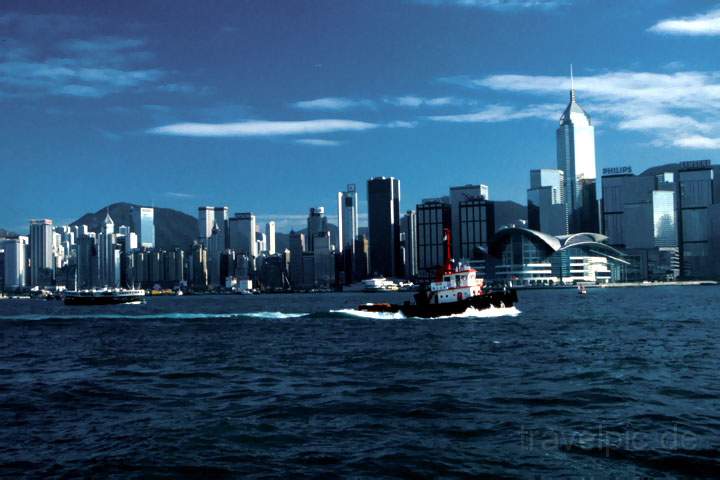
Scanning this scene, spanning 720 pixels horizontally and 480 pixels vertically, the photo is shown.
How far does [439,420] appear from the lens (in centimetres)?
2277

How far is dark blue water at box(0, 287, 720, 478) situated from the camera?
18234 mm

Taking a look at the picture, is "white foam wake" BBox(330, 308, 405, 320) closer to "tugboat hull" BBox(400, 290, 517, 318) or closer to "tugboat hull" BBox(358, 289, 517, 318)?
"tugboat hull" BBox(358, 289, 517, 318)

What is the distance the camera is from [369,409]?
24859 millimetres

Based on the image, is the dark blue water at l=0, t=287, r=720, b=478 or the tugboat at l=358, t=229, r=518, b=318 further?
the tugboat at l=358, t=229, r=518, b=318

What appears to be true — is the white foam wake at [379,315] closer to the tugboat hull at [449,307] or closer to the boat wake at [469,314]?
the boat wake at [469,314]

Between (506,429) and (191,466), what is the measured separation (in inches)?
348

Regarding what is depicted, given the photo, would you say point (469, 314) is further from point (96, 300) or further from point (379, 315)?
point (96, 300)

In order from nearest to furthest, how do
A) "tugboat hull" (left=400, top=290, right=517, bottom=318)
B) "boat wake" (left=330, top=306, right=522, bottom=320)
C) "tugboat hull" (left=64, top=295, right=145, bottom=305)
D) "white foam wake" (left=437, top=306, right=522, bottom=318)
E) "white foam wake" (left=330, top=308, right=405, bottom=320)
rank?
"tugboat hull" (left=400, top=290, right=517, bottom=318) < "white foam wake" (left=437, top=306, right=522, bottom=318) < "boat wake" (left=330, top=306, right=522, bottom=320) < "white foam wake" (left=330, top=308, right=405, bottom=320) < "tugboat hull" (left=64, top=295, right=145, bottom=305)

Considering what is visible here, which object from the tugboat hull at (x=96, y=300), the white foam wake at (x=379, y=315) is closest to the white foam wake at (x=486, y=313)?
the white foam wake at (x=379, y=315)

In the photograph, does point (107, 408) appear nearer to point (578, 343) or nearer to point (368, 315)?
point (578, 343)

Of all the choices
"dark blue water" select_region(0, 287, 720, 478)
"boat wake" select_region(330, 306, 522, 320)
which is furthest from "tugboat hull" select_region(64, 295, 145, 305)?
"dark blue water" select_region(0, 287, 720, 478)

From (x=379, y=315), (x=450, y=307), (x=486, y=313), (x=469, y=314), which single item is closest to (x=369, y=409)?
(x=450, y=307)

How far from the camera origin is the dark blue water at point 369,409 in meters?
18.2

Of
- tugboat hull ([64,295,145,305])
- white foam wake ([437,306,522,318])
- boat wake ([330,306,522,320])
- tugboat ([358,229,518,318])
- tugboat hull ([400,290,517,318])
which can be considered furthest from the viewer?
tugboat hull ([64,295,145,305])
